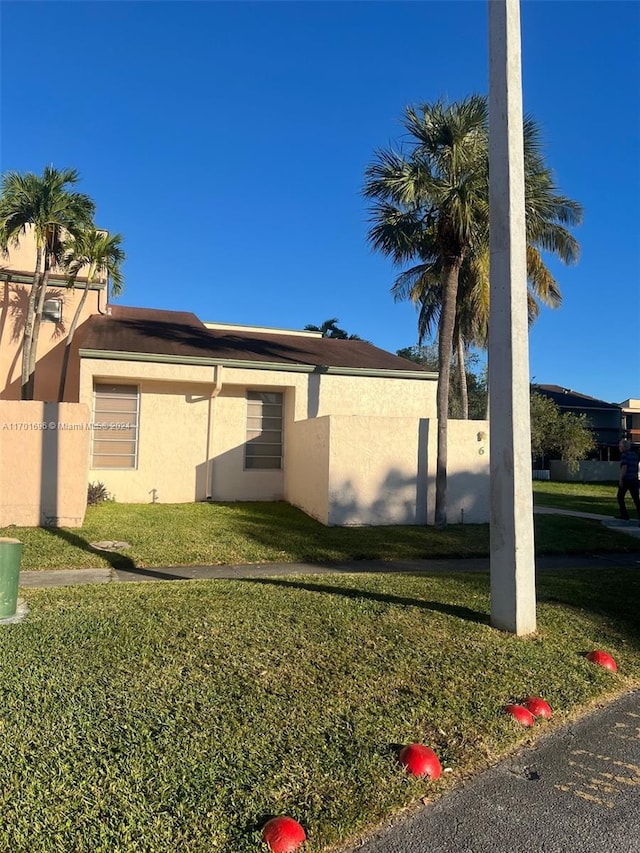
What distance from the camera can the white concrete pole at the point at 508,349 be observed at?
5.24 m

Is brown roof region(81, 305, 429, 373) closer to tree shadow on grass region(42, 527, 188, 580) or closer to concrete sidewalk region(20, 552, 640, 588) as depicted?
tree shadow on grass region(42, 527, 188, 580)

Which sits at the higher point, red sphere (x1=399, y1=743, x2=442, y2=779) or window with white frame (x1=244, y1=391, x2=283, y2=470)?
window with white frame (x1=244, y1=391, x2=283, y2=470)

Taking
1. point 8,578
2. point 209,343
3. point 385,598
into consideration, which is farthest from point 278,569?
point 209,343

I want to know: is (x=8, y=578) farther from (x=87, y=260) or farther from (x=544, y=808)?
(x=87, y=260)

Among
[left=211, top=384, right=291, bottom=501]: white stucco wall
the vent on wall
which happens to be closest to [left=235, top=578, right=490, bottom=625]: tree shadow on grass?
[left=211, top=384, right=291, bottom=501]: white stucco wall

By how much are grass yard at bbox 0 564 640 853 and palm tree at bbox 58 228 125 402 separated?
376 inches

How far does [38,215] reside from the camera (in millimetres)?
12898

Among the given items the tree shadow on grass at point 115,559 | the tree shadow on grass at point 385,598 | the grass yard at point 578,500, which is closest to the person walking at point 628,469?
the grass yard at point 578,500

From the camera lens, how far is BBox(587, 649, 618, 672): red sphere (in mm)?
4805

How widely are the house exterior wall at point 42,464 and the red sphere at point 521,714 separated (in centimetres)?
839

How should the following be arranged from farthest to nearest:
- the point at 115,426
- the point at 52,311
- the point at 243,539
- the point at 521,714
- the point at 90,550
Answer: the point at 52,311, the point at 115,426, the point at 243,539, the point at 90,550, the point at 521,714

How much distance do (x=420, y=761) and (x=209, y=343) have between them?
42.8 feet

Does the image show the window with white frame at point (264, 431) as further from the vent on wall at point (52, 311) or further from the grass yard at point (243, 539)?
the vent on wall at point (52, 311)

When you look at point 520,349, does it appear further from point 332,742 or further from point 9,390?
point 9,390
